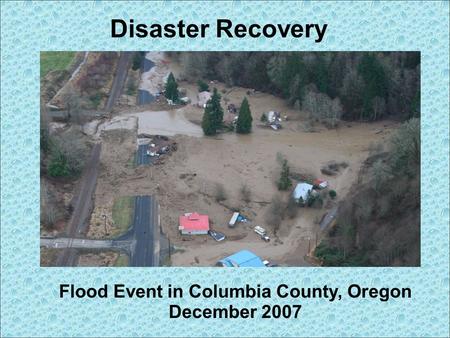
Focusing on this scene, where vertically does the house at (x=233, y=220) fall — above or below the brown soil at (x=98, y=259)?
above

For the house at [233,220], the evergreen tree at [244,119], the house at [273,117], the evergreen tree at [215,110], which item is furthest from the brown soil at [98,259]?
the house at [273,117]

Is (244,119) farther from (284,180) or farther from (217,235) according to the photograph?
(217,235)

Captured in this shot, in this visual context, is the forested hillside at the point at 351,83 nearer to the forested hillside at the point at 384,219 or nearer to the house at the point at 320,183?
the house at the point at 320,183

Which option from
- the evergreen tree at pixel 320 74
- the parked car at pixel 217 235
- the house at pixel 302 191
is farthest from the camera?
the evergreen tree at pixel 320 74

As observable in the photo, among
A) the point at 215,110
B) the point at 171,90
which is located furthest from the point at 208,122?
the point at 171,90

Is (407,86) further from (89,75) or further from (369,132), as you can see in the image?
(89,75)

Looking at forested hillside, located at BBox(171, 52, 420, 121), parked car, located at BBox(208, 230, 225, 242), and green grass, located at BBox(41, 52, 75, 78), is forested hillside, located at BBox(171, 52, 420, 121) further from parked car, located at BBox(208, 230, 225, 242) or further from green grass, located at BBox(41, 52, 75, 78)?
green grass, located at BBox(41, 52, 75, 78)

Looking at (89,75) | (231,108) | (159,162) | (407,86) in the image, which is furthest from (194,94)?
(407,86)
